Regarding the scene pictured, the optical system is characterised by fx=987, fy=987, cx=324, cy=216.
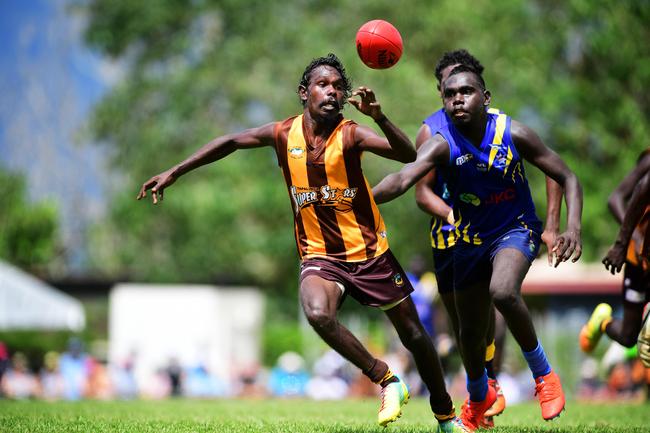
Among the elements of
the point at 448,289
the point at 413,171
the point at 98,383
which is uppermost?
the point at 413,171

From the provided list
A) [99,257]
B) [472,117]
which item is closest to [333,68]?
[472,117]

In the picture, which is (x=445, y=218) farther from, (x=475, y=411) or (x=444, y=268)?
(x=475, y=411)

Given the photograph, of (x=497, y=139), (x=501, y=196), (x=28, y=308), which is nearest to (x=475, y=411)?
(x=501, y=196)

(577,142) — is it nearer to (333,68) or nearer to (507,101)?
(507,101)

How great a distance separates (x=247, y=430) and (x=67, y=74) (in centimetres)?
14019

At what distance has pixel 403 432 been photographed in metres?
7.89

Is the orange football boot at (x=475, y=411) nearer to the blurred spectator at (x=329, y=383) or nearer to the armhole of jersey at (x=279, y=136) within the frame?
the armhole of jersey at (x=279, y=136)

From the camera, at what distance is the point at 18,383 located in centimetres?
2423

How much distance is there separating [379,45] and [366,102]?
3.53 ft

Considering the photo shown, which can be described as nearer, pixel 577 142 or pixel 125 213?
pixel 577 142

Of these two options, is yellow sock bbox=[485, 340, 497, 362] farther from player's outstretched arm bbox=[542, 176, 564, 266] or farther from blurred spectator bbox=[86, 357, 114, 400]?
blurred spectator bbox=[86, 357, 114, 400]

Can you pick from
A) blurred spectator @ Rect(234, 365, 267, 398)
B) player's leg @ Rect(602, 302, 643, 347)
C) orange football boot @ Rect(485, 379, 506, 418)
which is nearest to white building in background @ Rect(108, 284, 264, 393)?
blurred spectator @ Rect(234, 365, 267, 398)

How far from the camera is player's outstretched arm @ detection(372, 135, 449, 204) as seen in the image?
7.57 m

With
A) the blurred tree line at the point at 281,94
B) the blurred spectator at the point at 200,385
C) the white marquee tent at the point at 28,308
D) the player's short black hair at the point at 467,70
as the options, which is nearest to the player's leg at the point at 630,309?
the player's short black hair at the point at 467,70
